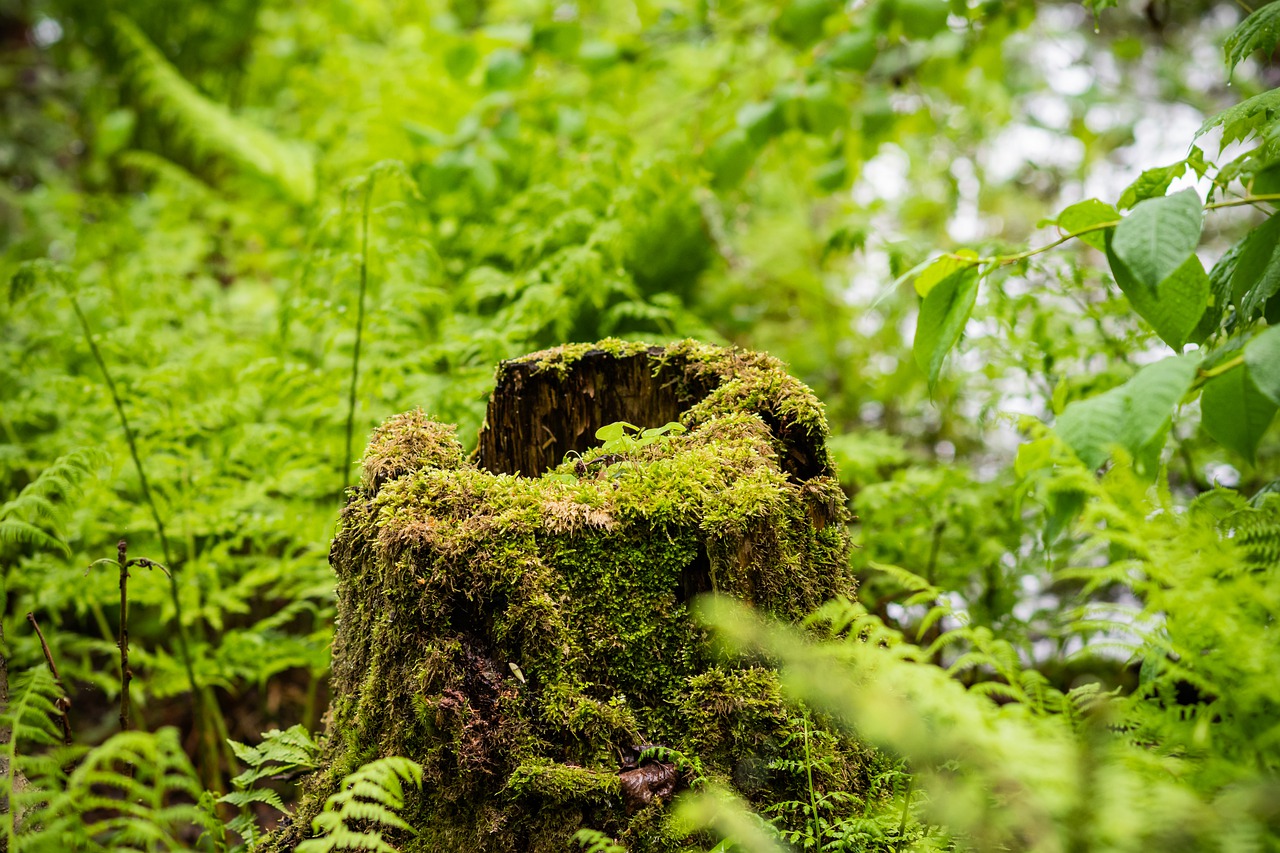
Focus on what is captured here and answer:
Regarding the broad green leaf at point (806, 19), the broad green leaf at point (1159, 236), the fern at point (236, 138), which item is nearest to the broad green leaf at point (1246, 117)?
the broad green leaf at point (1159, 236)

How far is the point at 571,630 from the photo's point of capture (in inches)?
70.2

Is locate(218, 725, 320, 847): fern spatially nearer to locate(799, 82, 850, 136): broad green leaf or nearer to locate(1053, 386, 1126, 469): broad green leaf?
locate(1053, 386, 1126, 469): broad green leaf

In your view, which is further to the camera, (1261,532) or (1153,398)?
(1261,532)

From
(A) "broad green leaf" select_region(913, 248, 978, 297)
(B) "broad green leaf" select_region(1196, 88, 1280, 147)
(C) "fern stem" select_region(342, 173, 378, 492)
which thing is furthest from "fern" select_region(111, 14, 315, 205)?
(B) "broad green leaf" select_region(1196, 88, 1280, 147)

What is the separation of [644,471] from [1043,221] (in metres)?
1.24

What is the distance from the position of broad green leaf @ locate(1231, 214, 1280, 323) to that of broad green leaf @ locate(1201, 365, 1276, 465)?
38 centimetres

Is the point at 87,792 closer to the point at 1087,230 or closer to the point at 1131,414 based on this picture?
the point at 1131,414

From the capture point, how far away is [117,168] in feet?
24.6

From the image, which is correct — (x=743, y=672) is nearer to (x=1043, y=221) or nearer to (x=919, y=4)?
(x=1043, y=221)

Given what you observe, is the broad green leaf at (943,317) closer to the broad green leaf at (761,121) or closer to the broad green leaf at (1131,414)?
the broad green leaf at (1131,414)

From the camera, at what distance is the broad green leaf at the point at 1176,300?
1.52 metres

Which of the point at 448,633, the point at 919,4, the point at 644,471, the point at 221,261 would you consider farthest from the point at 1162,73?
the point at 221,261

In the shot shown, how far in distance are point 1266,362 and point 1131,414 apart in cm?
20

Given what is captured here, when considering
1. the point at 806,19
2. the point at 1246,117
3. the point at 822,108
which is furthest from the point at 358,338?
the point at 1246,117
